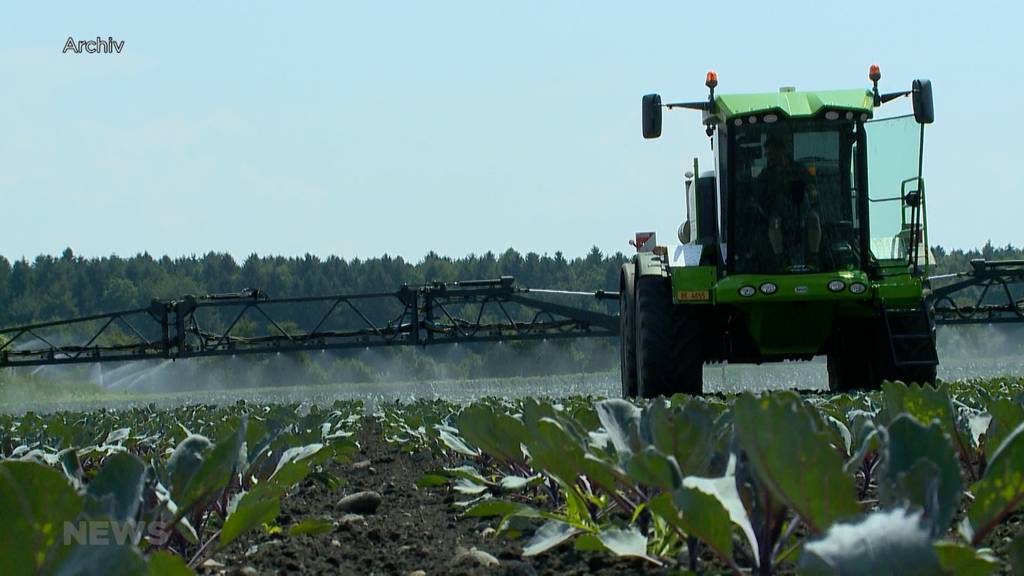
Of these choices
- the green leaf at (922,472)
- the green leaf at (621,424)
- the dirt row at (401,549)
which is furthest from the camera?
the dirt row at (401,549)

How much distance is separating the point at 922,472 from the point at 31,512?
0.96 m

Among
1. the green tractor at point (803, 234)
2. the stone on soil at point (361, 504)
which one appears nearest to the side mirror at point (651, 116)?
the green tractor at point (803, 234)

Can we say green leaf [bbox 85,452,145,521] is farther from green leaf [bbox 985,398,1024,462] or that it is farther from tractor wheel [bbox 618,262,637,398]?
tractor wheel [bbox 618,262,637,398]

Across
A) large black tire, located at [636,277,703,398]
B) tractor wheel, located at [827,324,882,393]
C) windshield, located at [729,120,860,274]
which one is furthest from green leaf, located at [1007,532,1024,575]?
tractor wheel, located at [827,324,882,393]

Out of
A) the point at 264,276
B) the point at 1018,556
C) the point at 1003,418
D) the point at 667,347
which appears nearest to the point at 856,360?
the point at 667,347

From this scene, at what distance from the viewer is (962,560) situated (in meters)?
1.29

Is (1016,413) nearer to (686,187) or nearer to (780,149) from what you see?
(780,149)

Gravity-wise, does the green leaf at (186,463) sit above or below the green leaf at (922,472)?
below

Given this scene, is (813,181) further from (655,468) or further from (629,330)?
(655,468)

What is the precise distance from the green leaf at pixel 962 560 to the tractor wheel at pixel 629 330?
11.6 meters

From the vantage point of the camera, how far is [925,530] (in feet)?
3.92

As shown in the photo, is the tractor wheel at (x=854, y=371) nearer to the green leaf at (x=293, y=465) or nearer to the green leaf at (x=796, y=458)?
the green leaf at (x=293, y=465)

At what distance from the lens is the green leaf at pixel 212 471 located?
2.24 meters

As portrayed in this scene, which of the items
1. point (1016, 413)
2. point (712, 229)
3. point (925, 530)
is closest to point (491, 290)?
point (712, 229)
